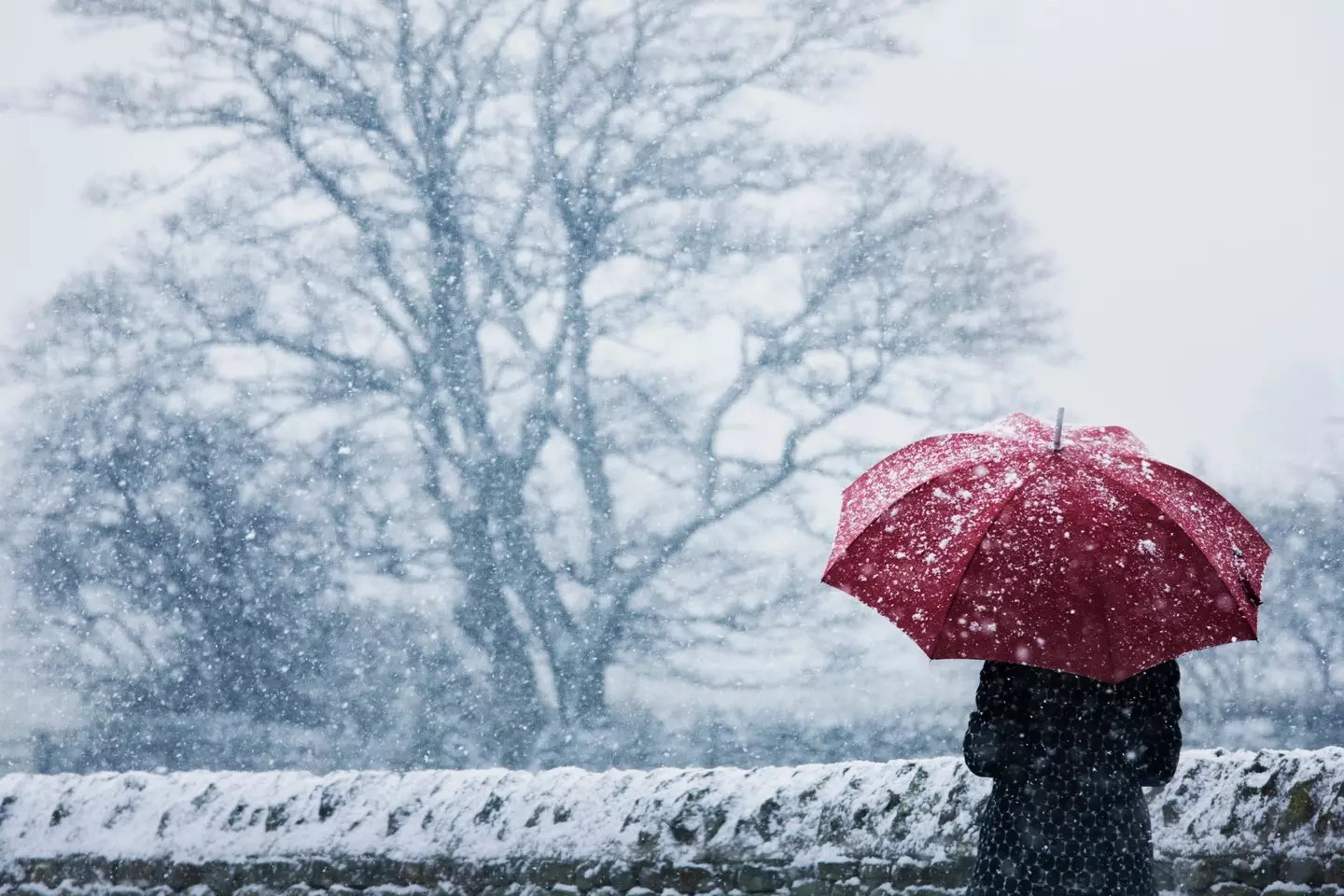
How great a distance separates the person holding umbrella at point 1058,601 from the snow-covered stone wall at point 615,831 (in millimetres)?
889

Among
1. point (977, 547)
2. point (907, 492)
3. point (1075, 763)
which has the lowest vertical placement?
point (1075, 763)

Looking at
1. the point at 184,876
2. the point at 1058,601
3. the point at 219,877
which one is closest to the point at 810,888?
the point at 1058,601

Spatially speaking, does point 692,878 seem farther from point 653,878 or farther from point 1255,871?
point 1255,871

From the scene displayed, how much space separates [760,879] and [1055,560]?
191cm

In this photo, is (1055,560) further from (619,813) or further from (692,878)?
(619,813)

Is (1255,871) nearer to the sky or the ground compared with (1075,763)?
nearer to the ground

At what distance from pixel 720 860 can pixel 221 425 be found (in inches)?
431

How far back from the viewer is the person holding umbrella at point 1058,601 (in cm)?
247

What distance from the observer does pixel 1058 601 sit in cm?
248

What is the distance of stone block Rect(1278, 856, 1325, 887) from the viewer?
3.57 metres

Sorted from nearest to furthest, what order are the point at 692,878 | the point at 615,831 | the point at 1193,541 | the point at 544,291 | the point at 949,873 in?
the point at 1193,541 < the point at 949,873 < the point at 692,878 < the point at 615,831 < the point at 544,291

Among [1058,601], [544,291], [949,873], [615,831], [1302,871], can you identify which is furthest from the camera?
[544,291]

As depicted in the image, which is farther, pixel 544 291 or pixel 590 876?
pixel 544 291

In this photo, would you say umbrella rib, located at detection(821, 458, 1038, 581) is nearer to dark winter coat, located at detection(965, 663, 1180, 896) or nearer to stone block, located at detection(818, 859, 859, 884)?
dark winter coat, located at detection(965, 663, 1180, 896)
